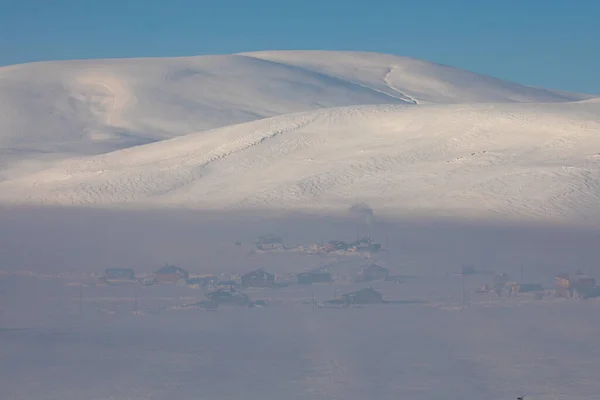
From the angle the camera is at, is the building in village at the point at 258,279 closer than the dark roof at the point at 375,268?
Yes

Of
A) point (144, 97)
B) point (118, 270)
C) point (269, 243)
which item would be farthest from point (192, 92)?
point (118, 270)

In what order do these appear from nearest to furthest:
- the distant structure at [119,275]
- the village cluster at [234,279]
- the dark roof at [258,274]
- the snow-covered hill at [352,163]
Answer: the village cluster at [234,279] → the dark roof at [258,274] → the distant structure at [119,275] → the snow-covered hill at [352,163]

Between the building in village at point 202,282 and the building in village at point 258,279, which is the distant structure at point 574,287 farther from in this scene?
the building in village at point 202,282

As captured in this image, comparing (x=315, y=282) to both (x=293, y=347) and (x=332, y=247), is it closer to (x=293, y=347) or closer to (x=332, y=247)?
(x=332, y=247)

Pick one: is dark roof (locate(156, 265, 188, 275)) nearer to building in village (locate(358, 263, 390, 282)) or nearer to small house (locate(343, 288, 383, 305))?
building in village (locate(358, 263, 390, 282))

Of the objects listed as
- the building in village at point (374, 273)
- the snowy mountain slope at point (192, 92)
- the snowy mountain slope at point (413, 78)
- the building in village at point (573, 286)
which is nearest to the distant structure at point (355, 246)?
the building in village at point (374, 273)
